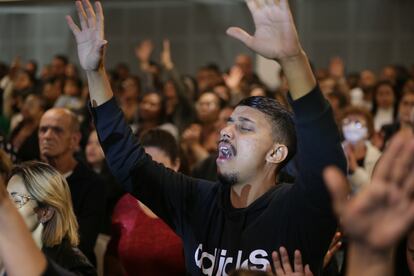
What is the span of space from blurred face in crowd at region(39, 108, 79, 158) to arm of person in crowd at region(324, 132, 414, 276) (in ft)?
11.0

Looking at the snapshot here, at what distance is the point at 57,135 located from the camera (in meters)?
4.90

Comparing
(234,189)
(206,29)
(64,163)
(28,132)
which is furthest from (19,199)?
(206,29)

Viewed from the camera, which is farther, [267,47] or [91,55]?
[91,55]

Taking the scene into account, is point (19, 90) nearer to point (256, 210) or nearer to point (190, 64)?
point (190, 64)

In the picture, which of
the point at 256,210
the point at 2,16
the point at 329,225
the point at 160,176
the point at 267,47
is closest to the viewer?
the point at 267,47

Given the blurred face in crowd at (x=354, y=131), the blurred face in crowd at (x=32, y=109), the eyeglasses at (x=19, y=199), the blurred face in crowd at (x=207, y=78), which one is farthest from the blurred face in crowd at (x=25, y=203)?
the blurred face in crowd at (x=207, y=78)

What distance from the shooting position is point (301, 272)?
8.00ft

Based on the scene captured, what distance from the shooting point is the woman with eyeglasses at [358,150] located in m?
5.14

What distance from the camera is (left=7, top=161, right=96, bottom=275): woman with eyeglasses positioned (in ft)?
10.3

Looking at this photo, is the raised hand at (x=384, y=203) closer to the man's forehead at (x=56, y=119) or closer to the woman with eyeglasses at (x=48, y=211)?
the woman with eyeglasses at (x=48, y=211)

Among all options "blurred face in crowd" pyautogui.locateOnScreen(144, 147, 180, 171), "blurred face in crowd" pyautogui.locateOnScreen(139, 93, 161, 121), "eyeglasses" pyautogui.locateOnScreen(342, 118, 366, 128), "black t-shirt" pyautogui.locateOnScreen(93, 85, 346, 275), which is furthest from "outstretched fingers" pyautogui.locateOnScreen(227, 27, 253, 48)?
"blurred face in crowd" pyautogui.locateOnScreen(139, 93, 161, 121)

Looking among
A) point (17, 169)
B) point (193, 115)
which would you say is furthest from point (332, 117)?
point (193, 115)

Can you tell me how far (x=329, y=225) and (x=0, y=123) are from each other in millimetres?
5743

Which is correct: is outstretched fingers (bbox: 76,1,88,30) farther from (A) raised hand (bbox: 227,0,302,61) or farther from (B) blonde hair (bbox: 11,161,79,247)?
(A) raised hand (bbox: 227,0,302,61)
